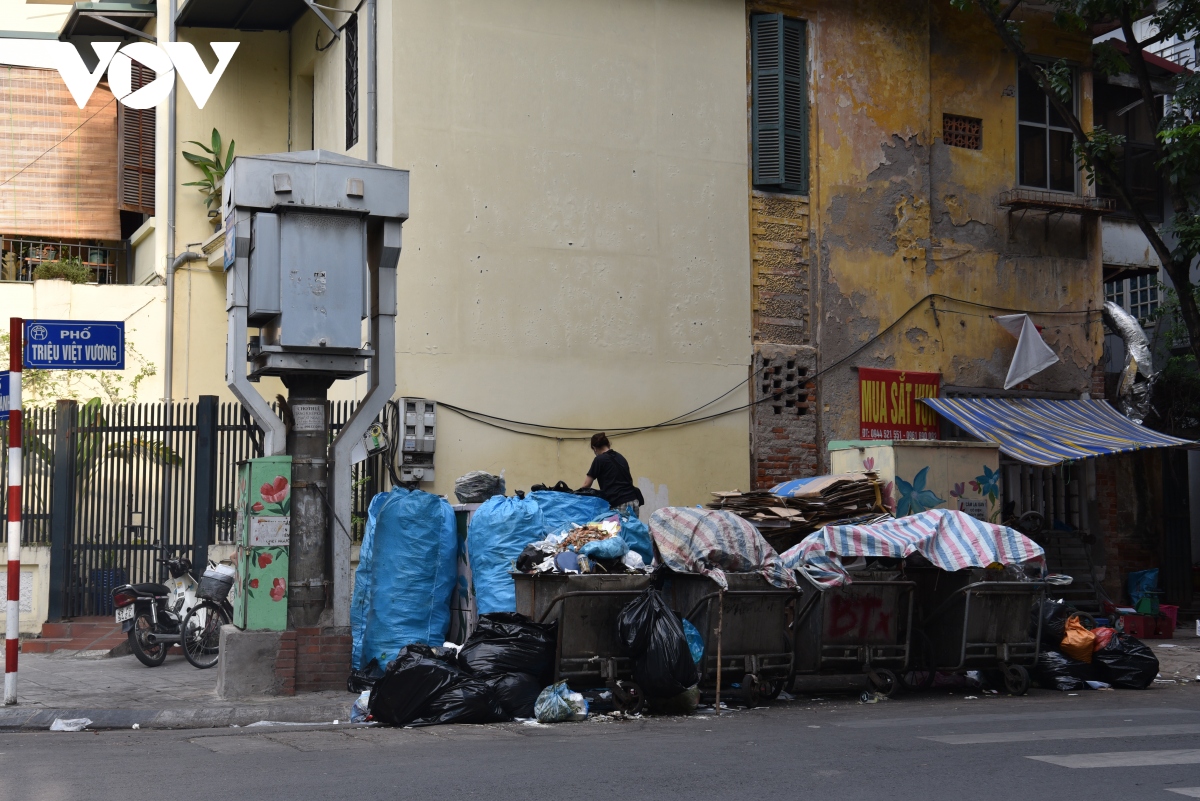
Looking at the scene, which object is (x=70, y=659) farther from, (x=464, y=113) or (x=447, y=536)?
(x=464, y=113)

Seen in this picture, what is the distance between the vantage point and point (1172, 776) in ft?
22.5

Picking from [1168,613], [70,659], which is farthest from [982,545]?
[70,659]

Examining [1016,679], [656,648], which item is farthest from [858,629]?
[656,648]

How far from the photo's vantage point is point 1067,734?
8.37m

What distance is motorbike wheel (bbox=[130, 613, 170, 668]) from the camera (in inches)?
477

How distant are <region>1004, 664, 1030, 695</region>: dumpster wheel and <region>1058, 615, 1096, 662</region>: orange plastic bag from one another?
2.56 ft

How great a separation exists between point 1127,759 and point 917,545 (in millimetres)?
3348

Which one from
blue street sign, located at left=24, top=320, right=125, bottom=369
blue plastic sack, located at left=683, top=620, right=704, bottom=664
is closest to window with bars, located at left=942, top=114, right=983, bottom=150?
blue plastic sack, located at left=683, top=620, right=704, bottom=664

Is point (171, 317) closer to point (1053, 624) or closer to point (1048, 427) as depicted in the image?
point (1048, 427)

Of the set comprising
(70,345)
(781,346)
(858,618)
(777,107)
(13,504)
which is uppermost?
(777,107)

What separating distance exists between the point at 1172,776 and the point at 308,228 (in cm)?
724

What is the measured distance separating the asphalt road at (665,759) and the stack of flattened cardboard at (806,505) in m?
2.12

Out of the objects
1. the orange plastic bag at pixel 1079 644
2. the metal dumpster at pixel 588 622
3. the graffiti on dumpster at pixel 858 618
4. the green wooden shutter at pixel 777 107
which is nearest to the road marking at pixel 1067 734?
the graffiti on dumpster at pixel 858 618

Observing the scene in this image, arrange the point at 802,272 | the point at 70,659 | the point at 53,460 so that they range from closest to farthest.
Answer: the point at 70,659
the point at 53,460
the point at 802,272
